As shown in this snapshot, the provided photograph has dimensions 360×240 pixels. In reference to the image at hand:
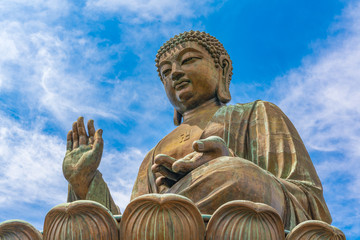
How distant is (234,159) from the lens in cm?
631

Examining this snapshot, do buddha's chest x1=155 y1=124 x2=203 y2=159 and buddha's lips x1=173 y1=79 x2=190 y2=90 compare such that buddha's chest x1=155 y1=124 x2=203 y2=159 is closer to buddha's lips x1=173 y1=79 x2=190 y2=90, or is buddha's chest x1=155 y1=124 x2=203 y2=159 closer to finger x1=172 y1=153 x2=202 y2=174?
buddha's lips x1=173 y1=79 x2=190 y2=90

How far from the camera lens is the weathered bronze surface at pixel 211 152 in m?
6.20

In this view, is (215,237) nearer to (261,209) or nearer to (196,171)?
(261,209)

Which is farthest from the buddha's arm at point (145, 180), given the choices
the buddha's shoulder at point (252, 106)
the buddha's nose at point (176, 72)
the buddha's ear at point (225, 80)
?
the buddha's ear at point (225, 80)

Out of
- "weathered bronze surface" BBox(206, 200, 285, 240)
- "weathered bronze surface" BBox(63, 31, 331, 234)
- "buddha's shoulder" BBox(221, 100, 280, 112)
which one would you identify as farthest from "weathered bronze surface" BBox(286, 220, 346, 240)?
"buddha's shoulder" BBox(221, 100, 280, 112)

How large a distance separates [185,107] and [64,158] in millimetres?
2057

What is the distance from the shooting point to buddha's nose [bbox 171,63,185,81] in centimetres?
901

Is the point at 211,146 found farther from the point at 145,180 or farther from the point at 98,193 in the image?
the point at 145,180

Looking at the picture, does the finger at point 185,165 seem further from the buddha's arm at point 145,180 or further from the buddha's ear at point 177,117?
the buddha's ear at point 177,117

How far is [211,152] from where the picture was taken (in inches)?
263

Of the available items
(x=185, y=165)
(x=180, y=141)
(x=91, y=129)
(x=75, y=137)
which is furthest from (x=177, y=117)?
(x=185, y=165)

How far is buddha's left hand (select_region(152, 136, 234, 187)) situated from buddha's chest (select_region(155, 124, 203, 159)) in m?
1.39

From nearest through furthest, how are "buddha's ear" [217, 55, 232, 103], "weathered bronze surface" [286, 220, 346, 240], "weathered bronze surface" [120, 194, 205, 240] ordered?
"weathered bronze surface" [120, 194, 205, 240]
"weathered bronze surface" [286, 220, 346, 240]
"buddha's ear" [217, 55, 232, 103]

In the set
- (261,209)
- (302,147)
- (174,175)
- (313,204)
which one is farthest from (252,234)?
(302,147)
